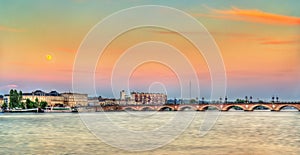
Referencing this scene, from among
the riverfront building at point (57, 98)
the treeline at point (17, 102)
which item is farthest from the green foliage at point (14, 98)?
the riverfront building at point (57, 98)

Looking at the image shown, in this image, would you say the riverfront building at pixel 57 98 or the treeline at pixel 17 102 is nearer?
the treeline at pixel 17 102

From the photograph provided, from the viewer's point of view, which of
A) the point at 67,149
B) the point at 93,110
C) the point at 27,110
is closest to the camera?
the point at 67,149

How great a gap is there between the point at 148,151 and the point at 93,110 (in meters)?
93.3

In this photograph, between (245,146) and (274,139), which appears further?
(274,139)

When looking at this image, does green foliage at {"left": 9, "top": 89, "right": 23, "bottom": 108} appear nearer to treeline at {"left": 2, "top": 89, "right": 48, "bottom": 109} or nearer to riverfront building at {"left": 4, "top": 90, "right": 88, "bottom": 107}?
treeline at {"left": 2, "top": 89, "right": 48, "bottom": 109}

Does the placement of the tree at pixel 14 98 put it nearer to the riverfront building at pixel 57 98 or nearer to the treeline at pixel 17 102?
the treeline at pixel 17 102

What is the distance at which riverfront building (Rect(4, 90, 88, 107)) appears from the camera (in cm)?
12631

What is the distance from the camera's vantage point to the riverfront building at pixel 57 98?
12631 centimetres

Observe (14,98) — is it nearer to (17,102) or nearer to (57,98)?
(17,102)

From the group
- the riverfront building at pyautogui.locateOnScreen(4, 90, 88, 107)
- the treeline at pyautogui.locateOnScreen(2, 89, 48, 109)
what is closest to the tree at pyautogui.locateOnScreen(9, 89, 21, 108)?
the treeline at pyautogui.locateOnScreen(2, 89, 48, 109)

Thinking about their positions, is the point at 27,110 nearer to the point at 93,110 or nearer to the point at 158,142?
the point at 93,110

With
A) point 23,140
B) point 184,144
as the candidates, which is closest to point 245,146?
point 184,144

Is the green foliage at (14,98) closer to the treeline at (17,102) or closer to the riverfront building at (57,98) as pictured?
the treeline at (17,102)

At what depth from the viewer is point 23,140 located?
26781 millimetres
